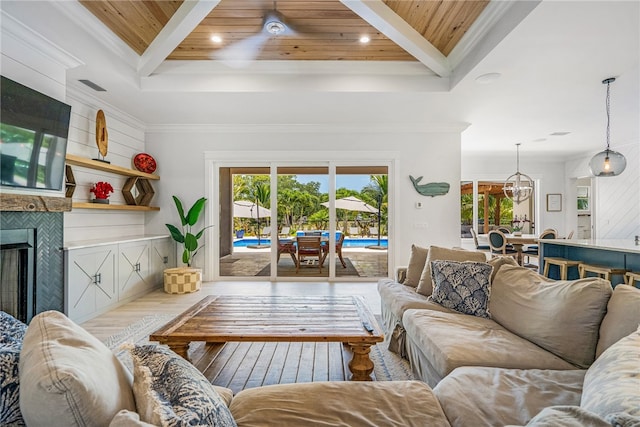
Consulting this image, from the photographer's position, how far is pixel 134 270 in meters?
4.54

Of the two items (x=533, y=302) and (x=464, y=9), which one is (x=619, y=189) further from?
(x=533, y=302)

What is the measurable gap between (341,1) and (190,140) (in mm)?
3683

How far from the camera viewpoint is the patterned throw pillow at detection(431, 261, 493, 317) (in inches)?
101

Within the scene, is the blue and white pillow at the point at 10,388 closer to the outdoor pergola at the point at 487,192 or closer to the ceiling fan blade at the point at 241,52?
the ceiling fan blade at the point at 241,52

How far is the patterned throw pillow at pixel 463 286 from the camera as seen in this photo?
2.56m

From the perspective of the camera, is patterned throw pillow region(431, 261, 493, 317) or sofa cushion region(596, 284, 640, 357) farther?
patterned throw pillow region(431, 261, 493, 317)

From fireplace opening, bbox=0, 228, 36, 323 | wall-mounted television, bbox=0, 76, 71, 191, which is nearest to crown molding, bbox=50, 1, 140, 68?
wall-mounted television, bbox=0, 76, 71, 191

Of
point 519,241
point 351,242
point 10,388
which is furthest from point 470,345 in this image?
point 519,241

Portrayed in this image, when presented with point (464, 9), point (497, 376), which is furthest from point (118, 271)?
point (464, 9)

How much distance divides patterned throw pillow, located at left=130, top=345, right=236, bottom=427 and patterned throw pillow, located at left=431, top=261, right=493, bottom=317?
6.93 feet

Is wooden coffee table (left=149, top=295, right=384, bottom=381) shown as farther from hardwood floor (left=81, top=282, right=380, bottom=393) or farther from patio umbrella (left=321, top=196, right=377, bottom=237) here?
patio umbrella (left=321, top=196, right=377, bottom=237)

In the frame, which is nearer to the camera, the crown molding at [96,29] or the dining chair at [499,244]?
the crown molding at [96,29]

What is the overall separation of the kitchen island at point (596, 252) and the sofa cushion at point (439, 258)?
4.97ft

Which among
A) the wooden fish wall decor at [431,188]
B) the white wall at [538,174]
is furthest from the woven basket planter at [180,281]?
the white wall at [538,174]
